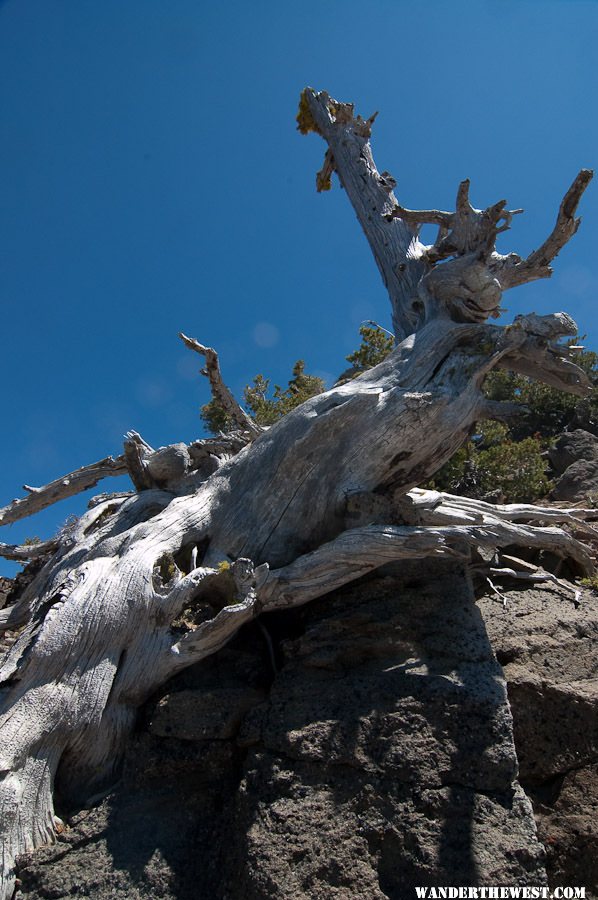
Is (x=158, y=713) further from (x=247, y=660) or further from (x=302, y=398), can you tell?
(x=302, y=398)

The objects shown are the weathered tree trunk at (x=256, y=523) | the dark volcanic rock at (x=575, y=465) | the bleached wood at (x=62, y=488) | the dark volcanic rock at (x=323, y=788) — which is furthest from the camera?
the dark volcanic rock at (x=575, y=465)

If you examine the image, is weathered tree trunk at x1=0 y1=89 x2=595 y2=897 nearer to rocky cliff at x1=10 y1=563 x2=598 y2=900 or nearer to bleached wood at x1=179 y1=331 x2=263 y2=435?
bleached wood at x1=179 y1=331 x2=263 y2=435

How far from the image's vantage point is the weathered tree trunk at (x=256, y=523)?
16.0 feet

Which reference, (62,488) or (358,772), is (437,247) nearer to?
(62,488)

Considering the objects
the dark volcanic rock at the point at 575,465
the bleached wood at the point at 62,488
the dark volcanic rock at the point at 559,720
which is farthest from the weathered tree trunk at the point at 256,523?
the dark volcanic rock at the point at 575,465

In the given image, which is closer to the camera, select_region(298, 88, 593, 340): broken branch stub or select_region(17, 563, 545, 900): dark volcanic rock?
select_region(17, 563, 545, 900): dark volcanic rock

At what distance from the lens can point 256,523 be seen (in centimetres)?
630

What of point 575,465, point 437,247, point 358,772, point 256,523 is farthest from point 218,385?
point 575,465

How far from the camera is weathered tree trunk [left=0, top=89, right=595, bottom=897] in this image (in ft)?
16.0

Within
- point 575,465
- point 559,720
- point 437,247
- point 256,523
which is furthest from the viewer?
point 575,465

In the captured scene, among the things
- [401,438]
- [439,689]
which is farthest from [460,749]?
[401,438]

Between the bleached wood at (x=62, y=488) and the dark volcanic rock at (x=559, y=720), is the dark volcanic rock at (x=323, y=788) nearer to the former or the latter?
the dark volcanic rock at (x=559, y=720)

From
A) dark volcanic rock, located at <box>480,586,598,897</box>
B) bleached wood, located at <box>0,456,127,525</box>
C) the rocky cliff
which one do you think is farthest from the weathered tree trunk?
dark volcanic rock, located at <box>480,586,598,897</box>

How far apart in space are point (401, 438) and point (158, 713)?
3615 mm
